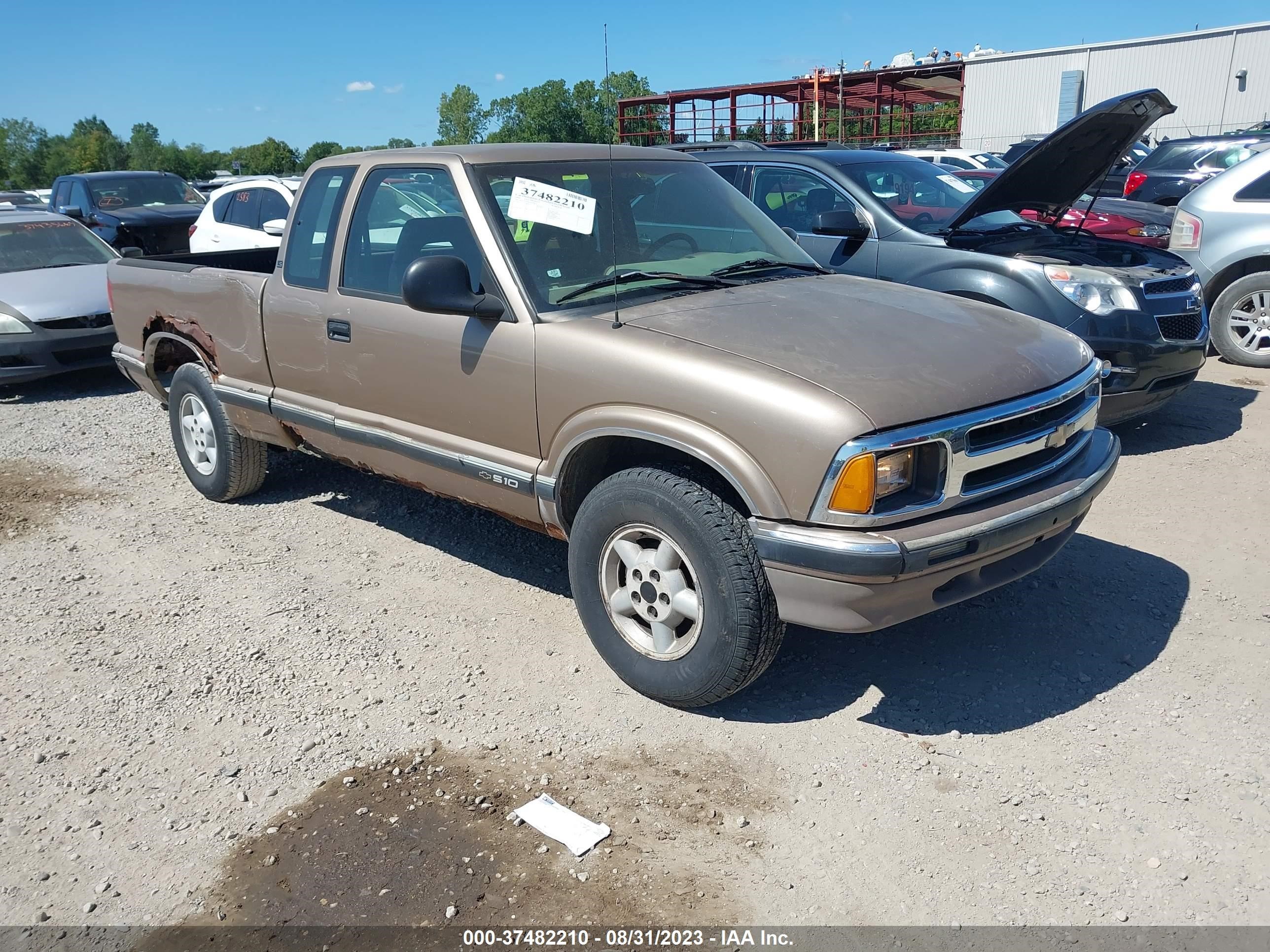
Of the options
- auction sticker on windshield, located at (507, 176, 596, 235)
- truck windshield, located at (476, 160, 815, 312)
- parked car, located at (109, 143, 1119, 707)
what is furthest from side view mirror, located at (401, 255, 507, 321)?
auction sticker on windshield, located at (507, 176, 596, 235)

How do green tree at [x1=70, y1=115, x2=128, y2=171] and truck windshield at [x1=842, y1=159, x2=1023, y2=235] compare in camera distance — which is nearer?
truck windshield at [x1=842, y1=159, x2=1023, y2=235]

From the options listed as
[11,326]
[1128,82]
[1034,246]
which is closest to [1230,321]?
[1034,246]

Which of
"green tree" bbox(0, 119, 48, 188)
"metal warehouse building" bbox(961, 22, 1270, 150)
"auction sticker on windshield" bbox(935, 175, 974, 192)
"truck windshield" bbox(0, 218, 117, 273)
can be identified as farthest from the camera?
"green tree" bbox(0, 119, 48, 188)

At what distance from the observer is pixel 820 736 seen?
137 inches

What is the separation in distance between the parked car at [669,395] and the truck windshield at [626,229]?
1cm

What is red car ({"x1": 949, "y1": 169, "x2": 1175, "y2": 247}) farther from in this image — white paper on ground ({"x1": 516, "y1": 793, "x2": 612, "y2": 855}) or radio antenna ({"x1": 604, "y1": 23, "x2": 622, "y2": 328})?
white paper on ground ({"x1": 516, "y1": 793, "x2": 612, "y2": 855})

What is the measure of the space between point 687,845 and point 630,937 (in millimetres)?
400

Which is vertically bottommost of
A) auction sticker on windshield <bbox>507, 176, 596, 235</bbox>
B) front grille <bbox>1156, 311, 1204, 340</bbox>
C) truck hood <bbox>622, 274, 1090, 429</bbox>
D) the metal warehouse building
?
front grille <bbox>1156, 311, 1204, 340</bbox>

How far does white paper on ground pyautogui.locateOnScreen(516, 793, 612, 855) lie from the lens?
2.97 m

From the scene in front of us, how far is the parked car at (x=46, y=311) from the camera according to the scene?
8.82m

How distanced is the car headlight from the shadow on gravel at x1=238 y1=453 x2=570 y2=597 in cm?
340

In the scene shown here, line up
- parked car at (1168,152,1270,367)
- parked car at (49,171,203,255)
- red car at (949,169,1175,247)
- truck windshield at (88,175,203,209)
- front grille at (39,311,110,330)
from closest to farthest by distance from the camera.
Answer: parked car at (1168,152,1270,367) < front grille at (39,311,110,330) < red car at (949,169,1175,247) < parked car at (49,171,203,255) < truck windshield at (88,175,203,209)

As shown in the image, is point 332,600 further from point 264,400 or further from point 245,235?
point 245,235

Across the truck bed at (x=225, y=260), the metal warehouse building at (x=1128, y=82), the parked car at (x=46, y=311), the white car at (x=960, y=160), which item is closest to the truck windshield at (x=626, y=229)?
the truck bed at (x=225, y=260)
